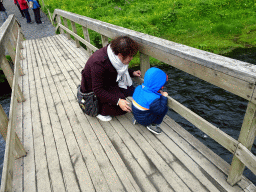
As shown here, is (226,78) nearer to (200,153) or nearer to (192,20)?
(200,153)

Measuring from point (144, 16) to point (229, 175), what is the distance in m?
11.0

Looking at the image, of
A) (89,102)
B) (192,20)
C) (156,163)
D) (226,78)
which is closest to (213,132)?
(226,78)

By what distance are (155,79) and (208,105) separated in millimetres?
3822

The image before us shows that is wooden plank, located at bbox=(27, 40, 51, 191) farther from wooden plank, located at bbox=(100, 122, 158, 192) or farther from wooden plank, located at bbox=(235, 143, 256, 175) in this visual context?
wooden plank, located at bbox=(235, 143, 256, 175)

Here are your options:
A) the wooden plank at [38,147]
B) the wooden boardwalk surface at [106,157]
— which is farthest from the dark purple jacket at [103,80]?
the wooden plank at [38,147]

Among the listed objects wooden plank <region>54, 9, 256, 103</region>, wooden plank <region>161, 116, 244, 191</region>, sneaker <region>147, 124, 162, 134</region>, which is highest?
wooden plank <region>54, 9, 256, 103</region>

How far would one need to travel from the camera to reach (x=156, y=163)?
2242 millimetres

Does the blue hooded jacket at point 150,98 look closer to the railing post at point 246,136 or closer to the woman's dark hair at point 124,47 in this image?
the woman's dark hair at point 124,47

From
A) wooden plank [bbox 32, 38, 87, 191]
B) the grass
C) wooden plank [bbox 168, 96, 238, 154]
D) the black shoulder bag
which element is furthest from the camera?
the grass

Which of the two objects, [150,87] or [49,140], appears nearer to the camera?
[150,87]

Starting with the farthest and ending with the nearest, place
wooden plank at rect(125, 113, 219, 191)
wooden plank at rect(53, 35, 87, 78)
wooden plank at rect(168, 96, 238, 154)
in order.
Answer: wooden plank at rect(53, 35, 87, 78) < wooden plank at rect(125, 113, 219, 191) < wooden plank at rect(168, 96, 238, 154)

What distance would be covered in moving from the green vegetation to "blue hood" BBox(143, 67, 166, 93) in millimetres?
7389

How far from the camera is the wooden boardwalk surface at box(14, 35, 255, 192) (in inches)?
80.4

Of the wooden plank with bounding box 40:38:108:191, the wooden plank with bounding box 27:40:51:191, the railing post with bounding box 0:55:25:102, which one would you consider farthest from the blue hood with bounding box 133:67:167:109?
the railing post with bounding box 0:55:25:102
